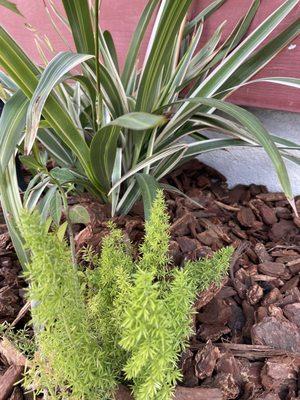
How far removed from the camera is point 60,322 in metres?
0.58

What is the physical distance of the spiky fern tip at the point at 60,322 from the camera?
0.54 m

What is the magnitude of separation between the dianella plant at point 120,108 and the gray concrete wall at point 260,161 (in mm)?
214

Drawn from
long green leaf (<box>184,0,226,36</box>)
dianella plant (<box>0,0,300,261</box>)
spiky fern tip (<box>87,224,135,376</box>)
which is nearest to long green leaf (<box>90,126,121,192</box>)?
dianella plant (<box>0,0,300,261</box>)

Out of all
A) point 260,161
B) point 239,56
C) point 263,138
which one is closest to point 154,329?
point 263,138

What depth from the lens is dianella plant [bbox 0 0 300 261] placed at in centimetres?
81

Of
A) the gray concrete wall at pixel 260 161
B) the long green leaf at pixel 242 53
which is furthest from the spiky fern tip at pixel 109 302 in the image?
the gray concrete wall at pixel 260 161

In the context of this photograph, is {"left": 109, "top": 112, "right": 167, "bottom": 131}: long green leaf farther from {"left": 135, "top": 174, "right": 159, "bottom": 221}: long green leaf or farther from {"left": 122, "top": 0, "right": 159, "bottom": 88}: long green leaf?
{"left": 122, "top": 0, "right": 159, "bottom": 88}: long green leaf

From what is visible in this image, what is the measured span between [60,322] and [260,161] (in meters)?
1.03

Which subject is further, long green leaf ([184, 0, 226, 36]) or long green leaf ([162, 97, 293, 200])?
long green leaf ([184, 0, 226, 36])

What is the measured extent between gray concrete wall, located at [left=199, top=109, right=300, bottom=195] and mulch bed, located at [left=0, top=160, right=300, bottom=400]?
6 cm

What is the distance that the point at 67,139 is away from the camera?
0.95m

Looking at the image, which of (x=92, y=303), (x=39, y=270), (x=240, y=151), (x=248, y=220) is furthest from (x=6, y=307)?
(x=240, y=151)

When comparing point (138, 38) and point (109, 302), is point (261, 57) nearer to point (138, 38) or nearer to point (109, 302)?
point (138, 38)

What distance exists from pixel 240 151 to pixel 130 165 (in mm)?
492
